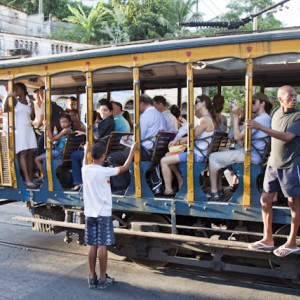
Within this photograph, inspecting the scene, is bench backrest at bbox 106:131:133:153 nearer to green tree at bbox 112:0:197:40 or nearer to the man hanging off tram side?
the man hanging off tram side

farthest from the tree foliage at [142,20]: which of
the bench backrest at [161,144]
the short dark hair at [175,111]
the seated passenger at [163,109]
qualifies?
the bench backrest at [161,144]

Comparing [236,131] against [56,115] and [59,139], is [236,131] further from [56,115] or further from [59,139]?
[56,115]

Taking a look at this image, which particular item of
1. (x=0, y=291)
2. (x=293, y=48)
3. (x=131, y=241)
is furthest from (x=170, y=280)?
(x=293, y=48)

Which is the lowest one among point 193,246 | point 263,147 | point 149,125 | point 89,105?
point 193,246

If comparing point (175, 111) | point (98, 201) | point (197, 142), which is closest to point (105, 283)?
point (98, 201)

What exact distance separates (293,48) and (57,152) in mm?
Result: 3363

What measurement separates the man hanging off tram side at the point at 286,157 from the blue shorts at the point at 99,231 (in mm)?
1815

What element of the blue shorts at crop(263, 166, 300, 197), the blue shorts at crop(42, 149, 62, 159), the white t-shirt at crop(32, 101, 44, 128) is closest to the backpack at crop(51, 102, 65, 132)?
the white t-shirt at crop(32, 101, 44, 128)

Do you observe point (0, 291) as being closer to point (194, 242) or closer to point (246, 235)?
point (194, 242)

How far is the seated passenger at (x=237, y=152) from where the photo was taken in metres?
4.73

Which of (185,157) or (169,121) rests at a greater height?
(169,121)

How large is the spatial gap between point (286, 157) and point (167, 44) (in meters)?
1.86

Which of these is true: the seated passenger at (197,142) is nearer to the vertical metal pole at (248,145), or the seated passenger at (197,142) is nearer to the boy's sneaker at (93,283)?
the vertical metal pole at (248,145)

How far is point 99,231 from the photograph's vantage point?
4914 mm
